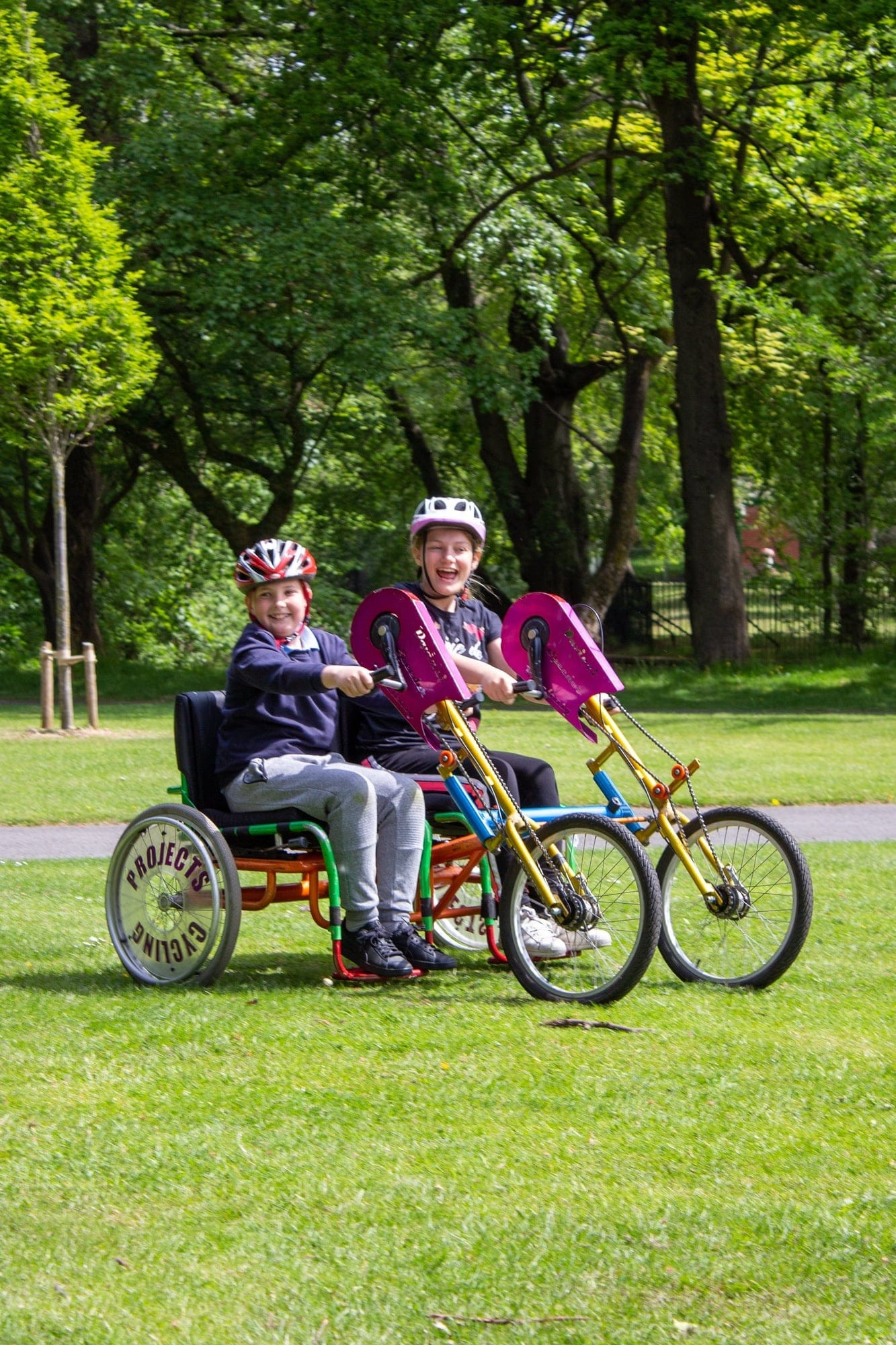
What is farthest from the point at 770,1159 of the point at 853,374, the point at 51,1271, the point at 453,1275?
the point at 853,374

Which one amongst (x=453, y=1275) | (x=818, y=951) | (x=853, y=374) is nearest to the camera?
(x=453, y=1275)

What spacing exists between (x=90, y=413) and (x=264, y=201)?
19.9ft

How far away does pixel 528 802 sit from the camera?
21.3 ft

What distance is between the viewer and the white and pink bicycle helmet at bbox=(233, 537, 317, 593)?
20.4ft

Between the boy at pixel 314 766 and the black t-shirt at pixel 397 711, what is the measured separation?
0.20 meters

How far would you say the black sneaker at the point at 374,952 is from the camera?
598 centimetres

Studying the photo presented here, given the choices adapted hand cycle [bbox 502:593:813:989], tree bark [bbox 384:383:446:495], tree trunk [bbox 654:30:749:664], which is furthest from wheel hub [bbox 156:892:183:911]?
tree bark [bbox 384:383:446:495]

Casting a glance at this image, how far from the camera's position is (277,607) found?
6.24 m

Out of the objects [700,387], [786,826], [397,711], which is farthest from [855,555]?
[397,711]

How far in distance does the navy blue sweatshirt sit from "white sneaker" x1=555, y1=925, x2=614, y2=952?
120 centimetres

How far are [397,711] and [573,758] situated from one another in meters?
8.58

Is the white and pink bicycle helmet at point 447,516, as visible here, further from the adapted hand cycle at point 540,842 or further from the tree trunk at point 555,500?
the tree trunk at point 555,500

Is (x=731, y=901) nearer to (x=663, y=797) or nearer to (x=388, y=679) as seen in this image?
(x=663, y=797)

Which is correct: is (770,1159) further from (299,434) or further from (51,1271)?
(299,434)
